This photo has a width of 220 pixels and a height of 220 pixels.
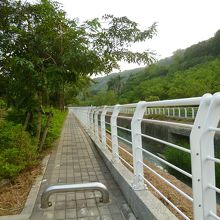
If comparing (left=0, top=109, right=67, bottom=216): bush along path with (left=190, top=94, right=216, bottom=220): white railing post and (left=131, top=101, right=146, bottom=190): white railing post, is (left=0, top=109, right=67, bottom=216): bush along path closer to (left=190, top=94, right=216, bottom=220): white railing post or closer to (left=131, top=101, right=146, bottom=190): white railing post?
(left=131, top=101, right=146, bottom=190): white railing post

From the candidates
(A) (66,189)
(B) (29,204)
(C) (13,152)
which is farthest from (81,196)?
(C) (13,152)

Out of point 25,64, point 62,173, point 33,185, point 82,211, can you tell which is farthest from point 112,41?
point 82,211

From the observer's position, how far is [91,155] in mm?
9141

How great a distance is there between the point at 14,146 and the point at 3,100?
3058 millimetres

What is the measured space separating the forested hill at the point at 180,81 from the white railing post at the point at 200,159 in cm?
644

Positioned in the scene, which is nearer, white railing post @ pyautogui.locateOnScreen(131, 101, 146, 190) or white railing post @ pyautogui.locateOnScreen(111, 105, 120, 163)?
white railing post @ pyautogui.locateOnScreen(131, 101, 146, 190)

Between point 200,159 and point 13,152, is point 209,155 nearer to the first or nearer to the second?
point 200,159

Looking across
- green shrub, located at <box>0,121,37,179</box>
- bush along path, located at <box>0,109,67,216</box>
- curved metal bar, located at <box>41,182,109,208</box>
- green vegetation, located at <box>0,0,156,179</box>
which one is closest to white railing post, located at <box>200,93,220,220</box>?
curved metal bar, located at <box>41,182,109,208</box>

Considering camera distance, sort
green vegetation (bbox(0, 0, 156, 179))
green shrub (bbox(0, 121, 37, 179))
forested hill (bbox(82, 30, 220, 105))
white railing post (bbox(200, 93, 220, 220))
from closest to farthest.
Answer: white railing post (bbox(200, 93, 220, 220)) < green shrub (bbox(0, 121, 37, 179)) < green vegetation (bbox(0, 0, 156, 179)) < forested hill (bbox(82, 30, 220, 105))

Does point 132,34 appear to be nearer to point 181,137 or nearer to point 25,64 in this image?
point 25,64

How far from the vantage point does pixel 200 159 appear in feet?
7.87

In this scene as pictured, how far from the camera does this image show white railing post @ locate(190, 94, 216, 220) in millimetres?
2361

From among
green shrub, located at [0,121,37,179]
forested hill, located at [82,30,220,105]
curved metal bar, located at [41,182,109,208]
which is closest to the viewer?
curved metal bar, located at [41,182,109,208]

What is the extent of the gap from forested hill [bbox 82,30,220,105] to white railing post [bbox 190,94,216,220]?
6.44m
